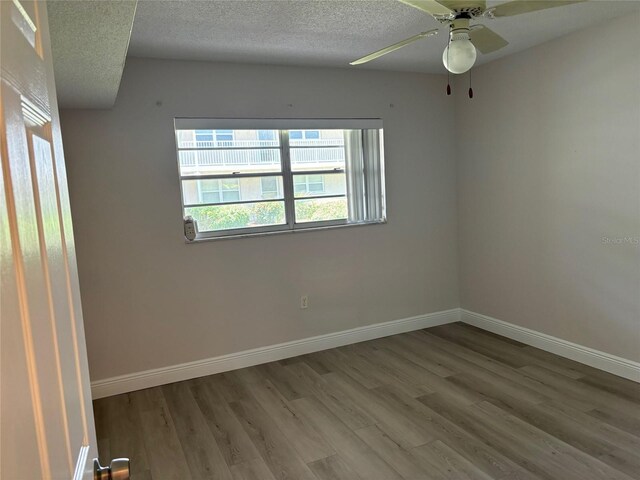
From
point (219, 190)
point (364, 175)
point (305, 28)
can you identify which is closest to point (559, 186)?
point (364, 175)

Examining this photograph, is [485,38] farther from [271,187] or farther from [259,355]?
[259,355]

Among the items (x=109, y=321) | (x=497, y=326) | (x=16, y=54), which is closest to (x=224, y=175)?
(x=109, y=321)

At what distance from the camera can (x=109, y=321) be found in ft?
11.2

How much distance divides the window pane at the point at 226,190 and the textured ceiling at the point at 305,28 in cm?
93

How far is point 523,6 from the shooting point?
72.9 inches

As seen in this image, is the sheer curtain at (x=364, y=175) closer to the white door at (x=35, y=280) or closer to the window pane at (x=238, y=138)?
the window pane at (x=238, y=138)

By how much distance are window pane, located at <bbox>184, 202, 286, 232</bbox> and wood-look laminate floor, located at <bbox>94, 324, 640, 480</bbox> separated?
3.97 ft

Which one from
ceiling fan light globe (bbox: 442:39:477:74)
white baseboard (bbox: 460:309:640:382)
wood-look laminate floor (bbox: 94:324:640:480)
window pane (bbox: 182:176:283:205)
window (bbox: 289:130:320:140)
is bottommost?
wood-look laminate floor (bbox: 94:324:640:480)

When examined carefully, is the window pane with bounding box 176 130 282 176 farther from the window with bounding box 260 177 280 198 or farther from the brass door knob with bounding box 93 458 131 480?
the brass door knob with bounding box 93 458 131 480

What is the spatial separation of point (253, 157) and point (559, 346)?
9.76 ft

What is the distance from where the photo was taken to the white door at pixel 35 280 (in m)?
0.46

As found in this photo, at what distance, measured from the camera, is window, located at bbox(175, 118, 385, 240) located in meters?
3.65

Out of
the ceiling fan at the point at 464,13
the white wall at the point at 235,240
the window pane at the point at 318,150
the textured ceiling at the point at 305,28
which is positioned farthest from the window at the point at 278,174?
the ceiling fan at the point at 464,13

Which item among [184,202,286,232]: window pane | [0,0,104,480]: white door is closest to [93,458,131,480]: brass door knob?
[0,0,104,480]: white door
